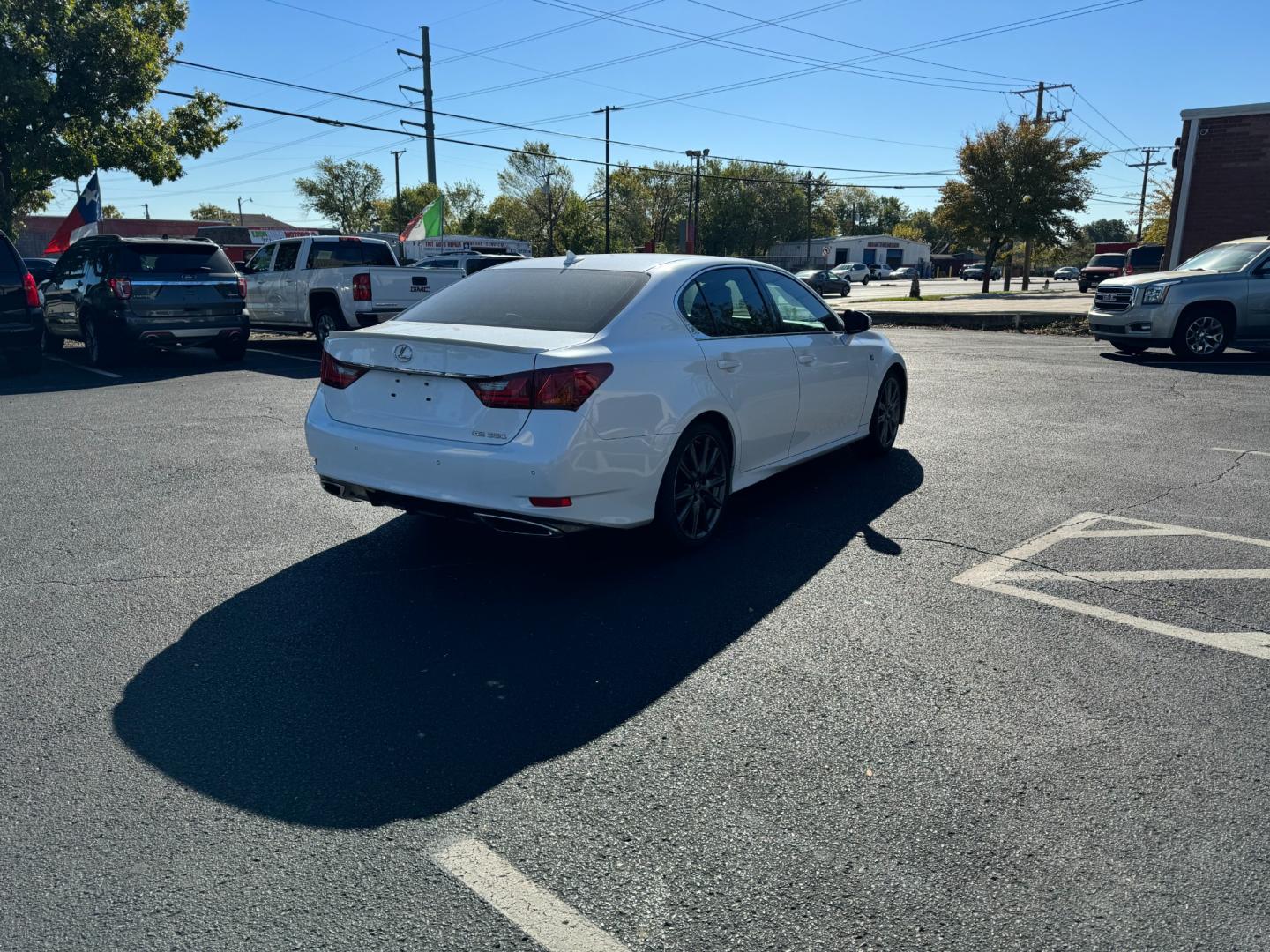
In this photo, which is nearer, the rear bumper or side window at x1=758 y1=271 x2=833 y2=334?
the rear bumper

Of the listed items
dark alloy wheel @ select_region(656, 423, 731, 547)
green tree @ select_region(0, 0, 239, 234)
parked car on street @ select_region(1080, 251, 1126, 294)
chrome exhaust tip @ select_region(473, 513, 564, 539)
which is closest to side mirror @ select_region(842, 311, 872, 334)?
dark alloy wheel @ select_region(656, 423, 731, 547)

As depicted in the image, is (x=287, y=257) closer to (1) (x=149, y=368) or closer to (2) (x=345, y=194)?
(1) (x=149, y=368)

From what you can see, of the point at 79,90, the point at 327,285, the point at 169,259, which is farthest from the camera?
the point at 79,90

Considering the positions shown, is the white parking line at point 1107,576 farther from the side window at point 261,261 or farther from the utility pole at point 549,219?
the utility pole at point 549,219

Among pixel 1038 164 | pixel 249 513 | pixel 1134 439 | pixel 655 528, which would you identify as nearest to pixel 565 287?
pixel 655 528

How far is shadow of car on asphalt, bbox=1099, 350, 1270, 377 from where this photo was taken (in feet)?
44.6

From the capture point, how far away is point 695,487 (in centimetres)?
529

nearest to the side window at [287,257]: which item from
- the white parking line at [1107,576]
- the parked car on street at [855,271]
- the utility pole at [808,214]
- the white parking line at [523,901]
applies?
the white parking line at [1107,576]

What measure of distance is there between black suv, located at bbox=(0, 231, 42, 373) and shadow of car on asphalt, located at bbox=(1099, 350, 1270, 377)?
49.8 feet

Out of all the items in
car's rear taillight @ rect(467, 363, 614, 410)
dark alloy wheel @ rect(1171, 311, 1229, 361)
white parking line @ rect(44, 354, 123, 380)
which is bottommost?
white parking line @ rect(44, 354, 123, 380)

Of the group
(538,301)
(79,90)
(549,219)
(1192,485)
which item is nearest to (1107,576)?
(1192,485)

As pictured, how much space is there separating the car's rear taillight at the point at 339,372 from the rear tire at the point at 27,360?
984 centimetres

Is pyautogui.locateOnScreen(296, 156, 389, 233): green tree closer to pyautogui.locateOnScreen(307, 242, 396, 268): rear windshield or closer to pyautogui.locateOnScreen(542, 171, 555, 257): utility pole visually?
pyautogui.locateOnScreen(542, 171, 555, 257): utility pole

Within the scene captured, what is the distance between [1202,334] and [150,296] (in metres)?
15.0
